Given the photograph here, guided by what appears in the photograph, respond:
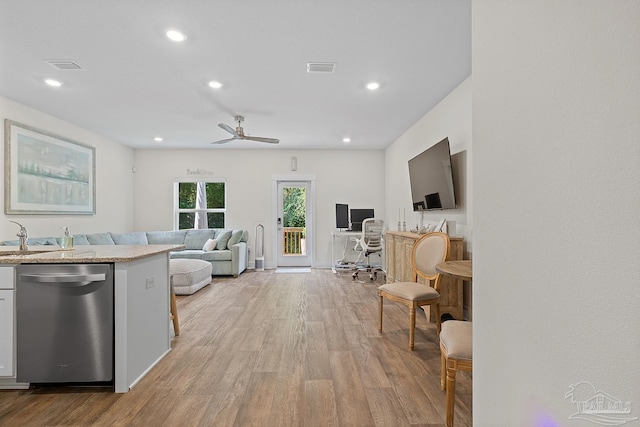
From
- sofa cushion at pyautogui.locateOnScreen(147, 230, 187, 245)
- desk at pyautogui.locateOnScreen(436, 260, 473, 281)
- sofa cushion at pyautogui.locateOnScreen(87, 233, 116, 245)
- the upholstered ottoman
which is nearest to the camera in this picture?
desk at pyautogui.locateOnScreen(436, 260, 473, 281)

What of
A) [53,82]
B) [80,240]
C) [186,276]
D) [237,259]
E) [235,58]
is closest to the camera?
[235,58]

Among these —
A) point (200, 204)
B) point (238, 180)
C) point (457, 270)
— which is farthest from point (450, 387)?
point (200, 204)

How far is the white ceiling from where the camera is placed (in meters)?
2.38

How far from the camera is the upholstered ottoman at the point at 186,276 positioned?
484 cm

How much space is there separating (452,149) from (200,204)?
5.45m

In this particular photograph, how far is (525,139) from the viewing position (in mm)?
879

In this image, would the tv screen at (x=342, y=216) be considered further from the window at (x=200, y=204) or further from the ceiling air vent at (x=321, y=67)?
the ceiling air vent at (x=321, y=67)

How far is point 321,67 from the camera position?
3232 millimetres

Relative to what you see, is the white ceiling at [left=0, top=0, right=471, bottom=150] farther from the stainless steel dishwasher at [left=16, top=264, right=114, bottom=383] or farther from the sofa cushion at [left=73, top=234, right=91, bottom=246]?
the stainless steel dishwasher at [left=16, top=264, right=114, bottom=383]

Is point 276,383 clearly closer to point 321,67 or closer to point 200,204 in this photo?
point 321,67

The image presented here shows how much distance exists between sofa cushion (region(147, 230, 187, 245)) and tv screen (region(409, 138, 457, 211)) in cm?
474

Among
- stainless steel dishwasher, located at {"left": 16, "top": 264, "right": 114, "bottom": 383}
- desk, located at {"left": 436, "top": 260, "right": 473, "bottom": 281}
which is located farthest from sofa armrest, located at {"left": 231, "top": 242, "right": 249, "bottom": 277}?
desk, located at {"left": 436, "top": 260, "right": 473, "bottom": 281}

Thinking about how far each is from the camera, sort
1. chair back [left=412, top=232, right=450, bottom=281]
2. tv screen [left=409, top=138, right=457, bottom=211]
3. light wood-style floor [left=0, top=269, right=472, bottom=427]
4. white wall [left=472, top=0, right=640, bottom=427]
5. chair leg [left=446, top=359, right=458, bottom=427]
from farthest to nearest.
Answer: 1. tv screen [left=409, top=138, right=457, bottom=211]
2. chair back [left=412, top=232, right=450, bottom=281]
3. light wood-style floor [left=0, top=269, right=472, bottom=427]
4. chair leg [left=446, top=359, right=458, bottom=427]
5. white wall [left=472, top=0, right=640, bottom=427]

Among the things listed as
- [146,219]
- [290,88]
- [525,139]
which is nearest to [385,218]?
[290,88]
